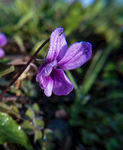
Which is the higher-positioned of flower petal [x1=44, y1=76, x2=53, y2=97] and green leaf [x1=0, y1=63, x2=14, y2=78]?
green leaf [x1=0, y1=63, x2=14, y2=78]

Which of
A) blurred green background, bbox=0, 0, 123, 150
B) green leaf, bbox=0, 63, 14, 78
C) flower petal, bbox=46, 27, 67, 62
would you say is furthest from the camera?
blurred green background, bbox=0, 0, 123, 150

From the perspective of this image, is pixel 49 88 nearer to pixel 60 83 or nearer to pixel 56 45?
pixel 60 83

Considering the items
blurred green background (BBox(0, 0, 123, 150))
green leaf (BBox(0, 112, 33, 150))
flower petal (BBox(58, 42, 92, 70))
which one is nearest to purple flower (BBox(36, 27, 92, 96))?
flower petal (BBox(58, 42, 92, 70))

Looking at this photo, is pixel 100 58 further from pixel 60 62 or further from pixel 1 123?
pixel 1 123

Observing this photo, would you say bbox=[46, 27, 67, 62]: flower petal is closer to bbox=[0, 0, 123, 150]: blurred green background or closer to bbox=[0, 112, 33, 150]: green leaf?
bbox=[0, 0, 123, 150]: blurred green background

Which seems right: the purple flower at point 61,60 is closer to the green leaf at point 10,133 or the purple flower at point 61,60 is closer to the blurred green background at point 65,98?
the blurred green background at point 65,98

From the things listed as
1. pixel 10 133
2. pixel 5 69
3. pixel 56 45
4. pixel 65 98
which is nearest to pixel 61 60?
pixel 56 45
